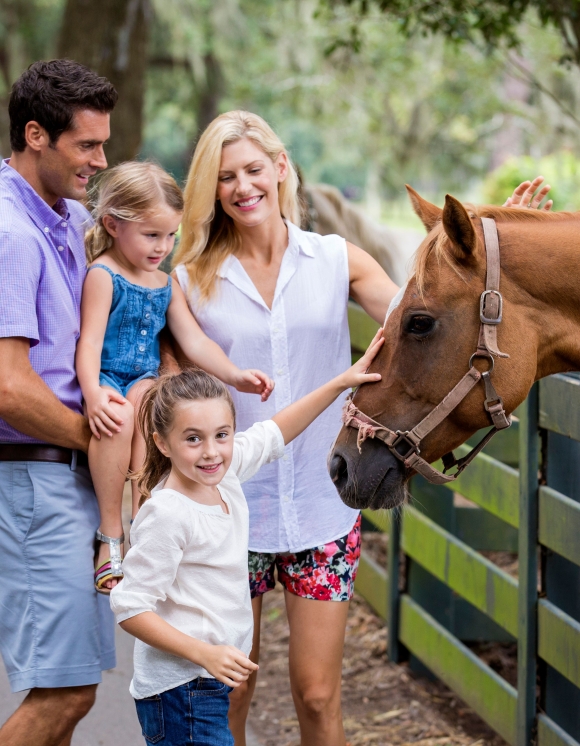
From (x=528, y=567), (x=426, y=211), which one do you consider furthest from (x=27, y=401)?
(x=528, y=567)

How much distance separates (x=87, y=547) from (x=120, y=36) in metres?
6.29

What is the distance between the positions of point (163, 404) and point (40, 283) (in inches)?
19.0

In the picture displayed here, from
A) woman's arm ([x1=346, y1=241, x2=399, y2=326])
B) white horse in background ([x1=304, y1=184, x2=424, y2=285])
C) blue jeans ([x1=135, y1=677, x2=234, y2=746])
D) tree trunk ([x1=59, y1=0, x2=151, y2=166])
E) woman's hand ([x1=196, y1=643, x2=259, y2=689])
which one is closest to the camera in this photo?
woman's hand ([x1=196, y1=643, x2=259, y2=689])

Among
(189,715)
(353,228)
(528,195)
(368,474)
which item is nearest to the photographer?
(189,715)

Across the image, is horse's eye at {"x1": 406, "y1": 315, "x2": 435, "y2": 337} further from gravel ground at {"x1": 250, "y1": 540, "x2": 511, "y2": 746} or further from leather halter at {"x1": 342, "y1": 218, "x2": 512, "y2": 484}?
gravel ground at {"x1": 250, "y1": 540, "x2": 511, "y2": 746}

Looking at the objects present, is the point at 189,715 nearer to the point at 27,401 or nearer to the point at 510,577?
the point at 27,401

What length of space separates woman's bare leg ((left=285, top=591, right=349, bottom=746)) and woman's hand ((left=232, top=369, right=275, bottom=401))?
63 cm

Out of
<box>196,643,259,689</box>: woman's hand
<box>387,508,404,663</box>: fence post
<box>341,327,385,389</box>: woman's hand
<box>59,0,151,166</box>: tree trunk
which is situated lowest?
<box>387,508,404,663</box>: fence post

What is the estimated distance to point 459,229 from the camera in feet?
6.91

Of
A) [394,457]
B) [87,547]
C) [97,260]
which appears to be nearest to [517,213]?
[394,457]

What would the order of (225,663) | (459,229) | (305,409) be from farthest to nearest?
(305,409)
(459,229)
(225,663)

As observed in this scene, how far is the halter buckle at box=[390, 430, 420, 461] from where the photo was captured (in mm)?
2197

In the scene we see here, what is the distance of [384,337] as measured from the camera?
2254 mm

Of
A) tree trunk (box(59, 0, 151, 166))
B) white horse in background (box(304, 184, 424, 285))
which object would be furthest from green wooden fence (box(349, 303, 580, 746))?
tree trunk (box(59, 0, 151, 166))
